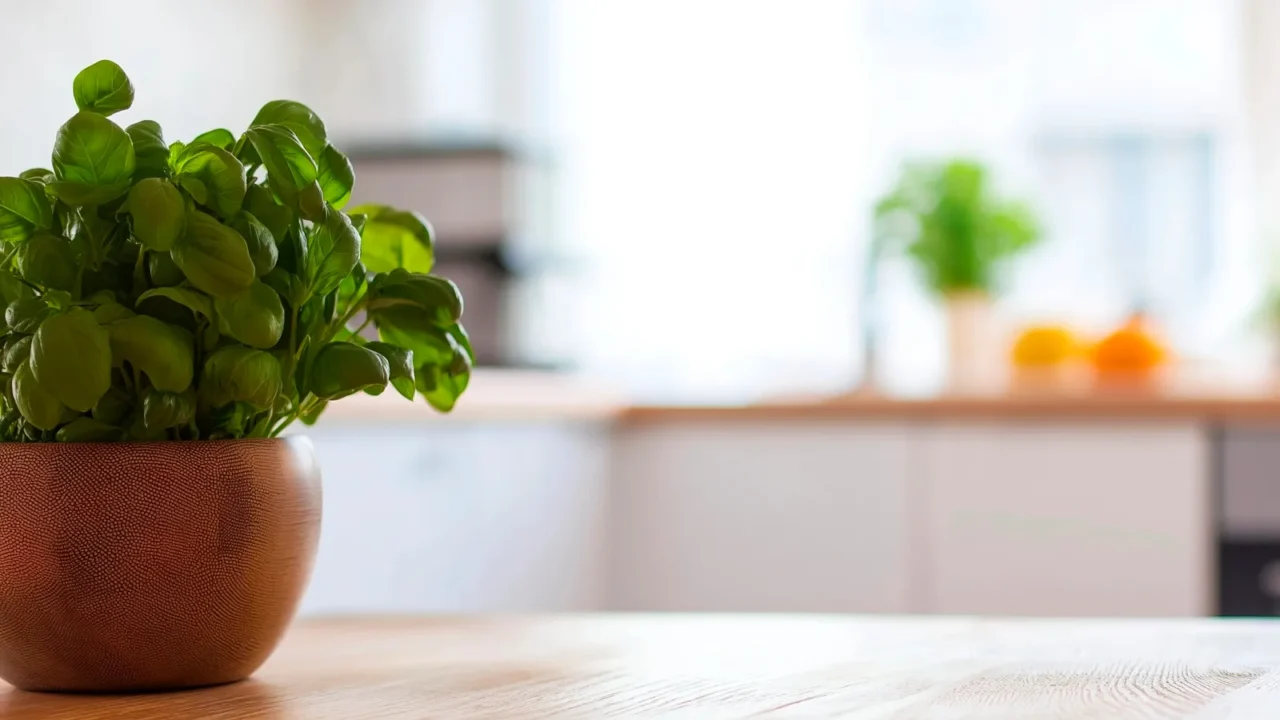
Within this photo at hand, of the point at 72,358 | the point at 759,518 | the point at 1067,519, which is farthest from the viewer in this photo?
the point at 759,518

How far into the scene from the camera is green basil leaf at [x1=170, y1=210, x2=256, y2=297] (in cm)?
58

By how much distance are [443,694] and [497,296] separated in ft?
8.07

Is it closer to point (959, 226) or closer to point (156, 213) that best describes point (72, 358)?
point (156, 213)

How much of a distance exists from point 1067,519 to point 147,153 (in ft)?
6.83

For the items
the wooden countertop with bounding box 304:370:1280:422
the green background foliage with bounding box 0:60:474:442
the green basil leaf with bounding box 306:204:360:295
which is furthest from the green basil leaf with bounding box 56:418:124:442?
the wooden countertop with bounding box 304:370:1280:422

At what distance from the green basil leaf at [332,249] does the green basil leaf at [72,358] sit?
0.10 metres

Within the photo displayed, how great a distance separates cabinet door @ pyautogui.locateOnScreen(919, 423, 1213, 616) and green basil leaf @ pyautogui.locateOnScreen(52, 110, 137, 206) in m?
2.08

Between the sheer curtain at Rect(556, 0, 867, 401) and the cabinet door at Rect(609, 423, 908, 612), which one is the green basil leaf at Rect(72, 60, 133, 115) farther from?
the sheer curtain at Rect(556, 0, 867, 401)

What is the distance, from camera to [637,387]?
347cm

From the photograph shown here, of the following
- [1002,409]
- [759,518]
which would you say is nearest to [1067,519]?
[1002,409]

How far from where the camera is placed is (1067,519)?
2482mm

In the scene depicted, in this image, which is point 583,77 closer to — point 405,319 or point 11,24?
point 11,24

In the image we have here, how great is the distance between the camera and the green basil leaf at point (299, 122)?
0.65 metres

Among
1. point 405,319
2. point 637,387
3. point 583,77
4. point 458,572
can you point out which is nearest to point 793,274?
point 637,387
